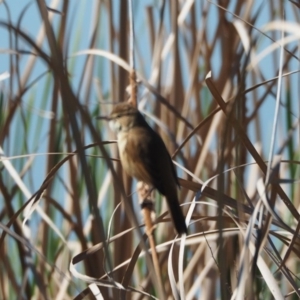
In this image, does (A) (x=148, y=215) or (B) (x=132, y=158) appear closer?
(A) (x=148, y=215)

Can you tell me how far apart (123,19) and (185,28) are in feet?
1.66

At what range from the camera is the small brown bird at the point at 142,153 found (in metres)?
1.50

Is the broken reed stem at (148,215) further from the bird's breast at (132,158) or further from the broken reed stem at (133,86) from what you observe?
the broken reed stem at (133,86)

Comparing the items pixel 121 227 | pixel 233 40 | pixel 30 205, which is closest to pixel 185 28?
pixel 233 40

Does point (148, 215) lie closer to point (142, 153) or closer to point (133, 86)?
point (133, 86)

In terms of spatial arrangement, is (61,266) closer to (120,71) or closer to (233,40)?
(120,71)

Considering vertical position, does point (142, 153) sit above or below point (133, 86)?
below

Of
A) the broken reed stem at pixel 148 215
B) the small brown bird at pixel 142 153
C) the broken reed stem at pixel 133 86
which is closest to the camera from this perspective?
the broken reed stem at pixel 148 215

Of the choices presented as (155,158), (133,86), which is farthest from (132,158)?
(133,86)

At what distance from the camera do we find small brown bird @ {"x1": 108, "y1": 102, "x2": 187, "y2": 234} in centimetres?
150

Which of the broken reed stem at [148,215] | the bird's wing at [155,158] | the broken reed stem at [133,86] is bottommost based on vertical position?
the broken reed stem at [148,215]

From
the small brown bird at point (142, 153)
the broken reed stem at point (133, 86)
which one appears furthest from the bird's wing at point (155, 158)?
the broken reed stem at point (133, 86)

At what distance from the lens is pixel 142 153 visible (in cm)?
162

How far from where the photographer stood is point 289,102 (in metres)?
1.78
